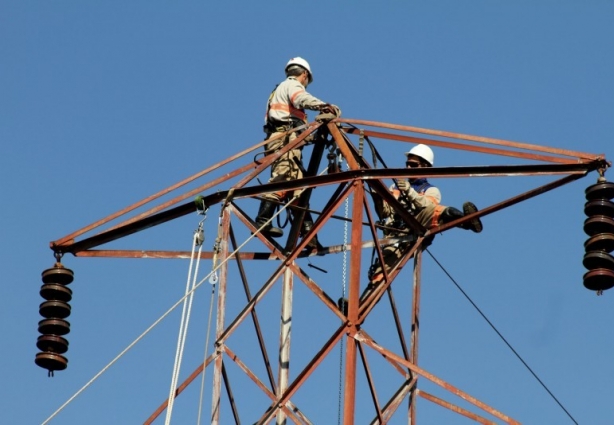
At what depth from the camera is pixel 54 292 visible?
1119 inches

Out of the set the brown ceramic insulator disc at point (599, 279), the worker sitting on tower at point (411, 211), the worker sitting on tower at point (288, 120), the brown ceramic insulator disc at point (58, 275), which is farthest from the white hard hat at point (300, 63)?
the brown ceramic insulator disc at point (599, 279)

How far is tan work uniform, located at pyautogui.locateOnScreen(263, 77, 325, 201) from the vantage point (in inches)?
1131

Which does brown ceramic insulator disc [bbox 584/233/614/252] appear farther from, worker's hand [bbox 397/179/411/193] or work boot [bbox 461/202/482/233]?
worker's hand [bbox 397/179/411/193]

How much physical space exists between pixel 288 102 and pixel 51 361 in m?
5.26

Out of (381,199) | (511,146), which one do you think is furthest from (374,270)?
(511,146)

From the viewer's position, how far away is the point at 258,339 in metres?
27.9

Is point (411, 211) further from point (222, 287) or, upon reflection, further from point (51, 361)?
point (51, 361)

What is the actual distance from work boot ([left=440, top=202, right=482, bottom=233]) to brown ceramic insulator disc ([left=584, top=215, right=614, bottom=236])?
2.53m

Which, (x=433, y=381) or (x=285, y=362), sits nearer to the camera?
(x=433, y=381)

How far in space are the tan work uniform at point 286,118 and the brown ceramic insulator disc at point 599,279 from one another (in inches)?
199

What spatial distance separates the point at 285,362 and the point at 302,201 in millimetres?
2473

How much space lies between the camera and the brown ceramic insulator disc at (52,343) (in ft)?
92.5

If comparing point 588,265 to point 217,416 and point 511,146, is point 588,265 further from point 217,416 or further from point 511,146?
point 217,416

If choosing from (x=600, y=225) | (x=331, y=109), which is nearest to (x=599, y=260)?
(x=600, y=225)
